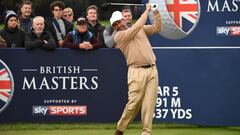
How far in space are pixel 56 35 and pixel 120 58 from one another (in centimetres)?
136

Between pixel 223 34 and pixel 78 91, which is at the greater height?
pixel 223 34

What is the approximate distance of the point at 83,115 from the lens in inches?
529

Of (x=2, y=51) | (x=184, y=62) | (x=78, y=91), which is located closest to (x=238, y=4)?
→ (x=184, y=62)

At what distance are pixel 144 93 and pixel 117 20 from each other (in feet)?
3.69

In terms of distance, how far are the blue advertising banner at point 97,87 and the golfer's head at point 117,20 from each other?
1.56m

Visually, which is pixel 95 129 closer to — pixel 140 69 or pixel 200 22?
pixel 140 69

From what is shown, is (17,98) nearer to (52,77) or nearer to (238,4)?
(52,77)

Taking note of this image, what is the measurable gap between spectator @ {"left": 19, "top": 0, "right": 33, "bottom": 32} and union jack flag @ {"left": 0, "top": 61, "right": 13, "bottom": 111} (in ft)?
4.24

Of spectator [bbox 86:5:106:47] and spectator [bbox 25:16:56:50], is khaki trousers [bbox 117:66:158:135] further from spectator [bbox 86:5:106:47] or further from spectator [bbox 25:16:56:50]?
spectator [bbox 86:5:106:47]

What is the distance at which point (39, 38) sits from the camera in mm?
13414

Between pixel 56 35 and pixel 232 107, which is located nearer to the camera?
pixel 232 107

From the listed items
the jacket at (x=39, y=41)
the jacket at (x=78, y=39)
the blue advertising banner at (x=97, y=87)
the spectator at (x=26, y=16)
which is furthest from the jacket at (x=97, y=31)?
the spectator at (x=26, y=16)

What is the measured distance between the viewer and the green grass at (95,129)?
12750 millimetres

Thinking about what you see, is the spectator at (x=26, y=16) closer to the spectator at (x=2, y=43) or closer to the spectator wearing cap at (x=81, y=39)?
the spectator at (x=2, y=43)
